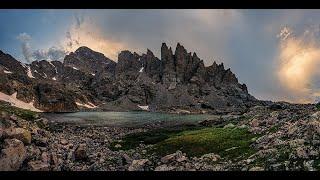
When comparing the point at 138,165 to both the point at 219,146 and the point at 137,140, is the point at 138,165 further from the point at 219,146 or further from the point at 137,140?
the point at 137,140

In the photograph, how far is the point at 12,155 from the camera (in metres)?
20.1

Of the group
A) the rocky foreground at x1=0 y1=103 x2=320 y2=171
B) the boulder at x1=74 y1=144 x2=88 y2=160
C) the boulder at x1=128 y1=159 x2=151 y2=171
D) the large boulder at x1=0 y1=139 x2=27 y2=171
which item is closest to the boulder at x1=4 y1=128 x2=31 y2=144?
the rocky foreground at x1=0 y1=103 x2=320 y2=171

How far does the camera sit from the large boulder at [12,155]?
19.7 meters

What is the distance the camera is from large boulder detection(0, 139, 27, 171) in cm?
1968

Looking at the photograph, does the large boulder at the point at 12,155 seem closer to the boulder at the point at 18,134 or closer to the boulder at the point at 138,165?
the boulder at the point at 18,134

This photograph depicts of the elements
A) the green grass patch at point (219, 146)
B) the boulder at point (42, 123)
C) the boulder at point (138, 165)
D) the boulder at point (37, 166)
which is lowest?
the boulder at point (138, 165)

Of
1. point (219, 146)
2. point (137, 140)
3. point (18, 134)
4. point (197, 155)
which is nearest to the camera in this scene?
point (18, 134)

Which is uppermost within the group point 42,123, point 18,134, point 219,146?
point 42,123

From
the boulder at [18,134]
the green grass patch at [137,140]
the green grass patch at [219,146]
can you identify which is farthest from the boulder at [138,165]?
the green grass patch at [137,140]

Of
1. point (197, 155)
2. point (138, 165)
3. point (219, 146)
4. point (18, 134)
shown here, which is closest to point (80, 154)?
point (18, 134)

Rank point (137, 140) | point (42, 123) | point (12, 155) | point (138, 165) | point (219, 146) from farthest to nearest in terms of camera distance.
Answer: point (42, 123) → point (137, 140) → point (219, 146) → point (138, 165) → point (12, 155)
